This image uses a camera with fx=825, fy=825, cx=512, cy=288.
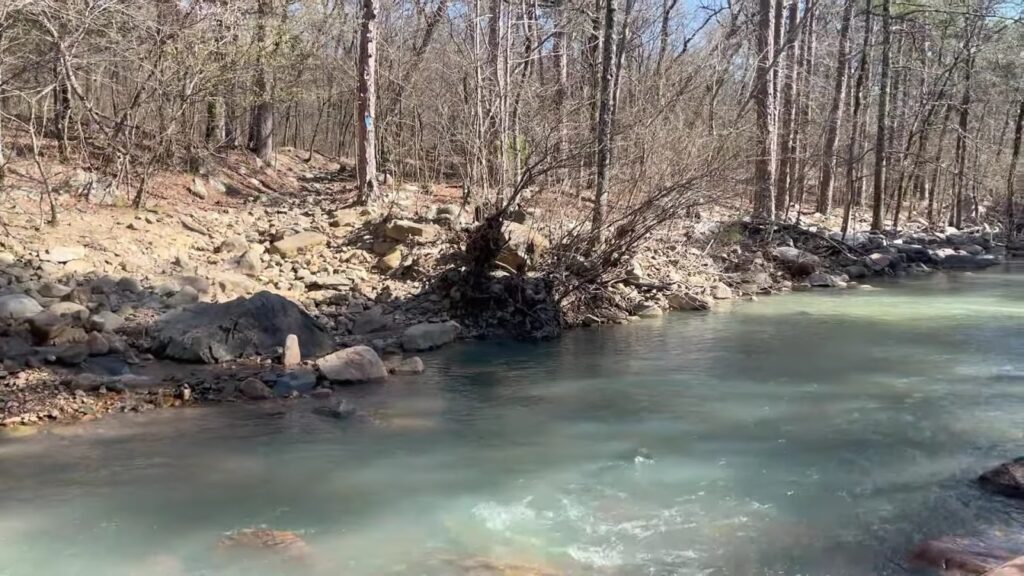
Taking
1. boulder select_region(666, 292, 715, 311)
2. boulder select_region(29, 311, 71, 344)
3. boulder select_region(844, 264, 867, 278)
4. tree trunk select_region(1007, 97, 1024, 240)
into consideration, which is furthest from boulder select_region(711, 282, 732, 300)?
tree trunk select_region(1007, 97, 1024, 240)

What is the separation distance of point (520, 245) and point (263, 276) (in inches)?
136

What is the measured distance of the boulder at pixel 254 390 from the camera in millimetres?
7285

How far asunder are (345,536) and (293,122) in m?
26.4

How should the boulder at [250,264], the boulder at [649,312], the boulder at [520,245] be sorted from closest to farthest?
the boulder at [250,264] → the boulder at [520,245] → the boulder at [649,312]

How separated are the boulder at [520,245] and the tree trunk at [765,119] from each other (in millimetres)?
6290

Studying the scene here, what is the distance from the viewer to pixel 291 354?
820 centimetres

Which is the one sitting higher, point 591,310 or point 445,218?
point 445,218

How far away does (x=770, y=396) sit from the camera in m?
7.45

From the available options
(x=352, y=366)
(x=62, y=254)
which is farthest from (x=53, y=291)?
(x=352, y=366)

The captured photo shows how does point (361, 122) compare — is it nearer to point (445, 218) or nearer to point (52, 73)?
point (445, 218)

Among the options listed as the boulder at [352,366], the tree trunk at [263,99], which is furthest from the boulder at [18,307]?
the tree trunk at [263,99]

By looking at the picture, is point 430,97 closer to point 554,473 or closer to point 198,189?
point 198,189

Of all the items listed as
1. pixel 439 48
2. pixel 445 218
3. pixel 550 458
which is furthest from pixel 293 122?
pixel 550 458

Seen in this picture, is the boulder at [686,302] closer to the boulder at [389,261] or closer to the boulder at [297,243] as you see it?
the boulder at [389,261]
